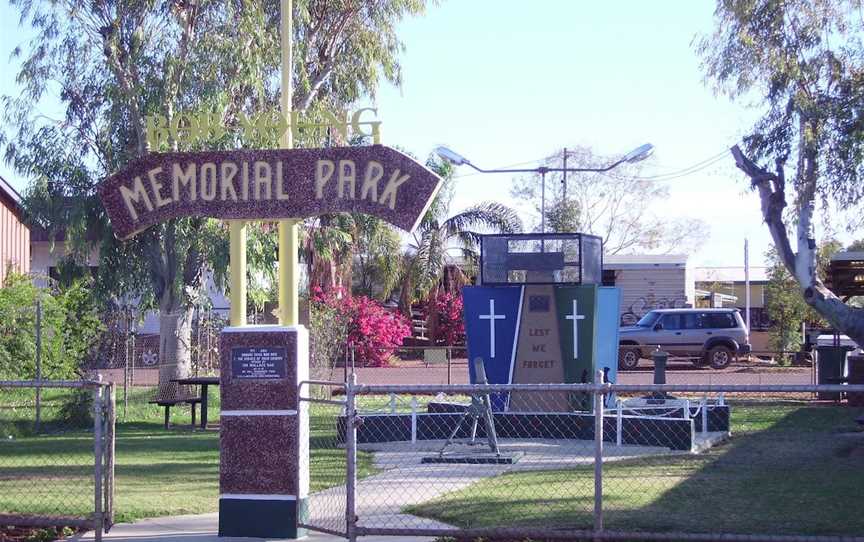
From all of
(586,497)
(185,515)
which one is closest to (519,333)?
(586,497)

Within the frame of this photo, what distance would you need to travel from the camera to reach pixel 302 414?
9.00 metres

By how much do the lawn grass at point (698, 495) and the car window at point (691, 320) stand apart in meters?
17.8

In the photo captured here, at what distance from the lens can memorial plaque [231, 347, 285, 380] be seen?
29.2 feet

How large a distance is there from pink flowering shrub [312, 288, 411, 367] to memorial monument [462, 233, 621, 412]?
54.4 ft

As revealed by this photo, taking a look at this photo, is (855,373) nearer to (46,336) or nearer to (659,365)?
(659,365)

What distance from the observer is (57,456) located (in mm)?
14398

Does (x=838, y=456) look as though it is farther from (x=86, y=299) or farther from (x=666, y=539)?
(x=86, y=299)

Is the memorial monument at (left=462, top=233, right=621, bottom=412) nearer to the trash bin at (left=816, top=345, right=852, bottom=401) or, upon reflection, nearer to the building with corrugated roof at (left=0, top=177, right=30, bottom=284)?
the trash bin at (left=816, top=345, right=852, bottom=401)

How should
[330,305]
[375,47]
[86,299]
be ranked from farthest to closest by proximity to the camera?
[330,305] < [375,47] < [86,299]

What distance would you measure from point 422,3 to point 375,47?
1.51 meters

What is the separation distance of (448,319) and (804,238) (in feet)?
73.2

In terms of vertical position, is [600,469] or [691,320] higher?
[691,320]

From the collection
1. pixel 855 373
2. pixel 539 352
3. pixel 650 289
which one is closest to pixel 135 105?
pixel 539 352

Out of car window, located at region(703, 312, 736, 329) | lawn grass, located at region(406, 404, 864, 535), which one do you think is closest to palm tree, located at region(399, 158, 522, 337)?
car window, located at region(703, 312, 736, 329)
